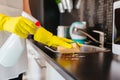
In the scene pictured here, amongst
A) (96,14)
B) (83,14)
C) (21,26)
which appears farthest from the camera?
(83,14)

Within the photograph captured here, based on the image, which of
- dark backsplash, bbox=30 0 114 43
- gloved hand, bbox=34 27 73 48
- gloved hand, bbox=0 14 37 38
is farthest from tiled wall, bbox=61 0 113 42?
gloved hand, bbox=0 14 37 38

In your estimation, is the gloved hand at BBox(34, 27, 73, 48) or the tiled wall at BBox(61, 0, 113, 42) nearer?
the gloved hand at BBox(34, 27, 73, 48)

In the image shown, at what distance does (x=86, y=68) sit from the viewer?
28.5 inches

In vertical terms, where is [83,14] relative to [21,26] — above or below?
above

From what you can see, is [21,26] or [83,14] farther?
[83,14]

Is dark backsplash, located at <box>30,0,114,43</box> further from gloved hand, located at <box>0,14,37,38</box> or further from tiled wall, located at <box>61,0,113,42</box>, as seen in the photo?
gloved hand, located at <box>0,14,37,38</box>

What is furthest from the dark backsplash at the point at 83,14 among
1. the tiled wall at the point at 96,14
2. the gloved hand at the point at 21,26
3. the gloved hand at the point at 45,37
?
the gloved hand at the point at 21,26

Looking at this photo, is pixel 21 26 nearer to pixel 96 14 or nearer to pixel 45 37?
pixel 45 37

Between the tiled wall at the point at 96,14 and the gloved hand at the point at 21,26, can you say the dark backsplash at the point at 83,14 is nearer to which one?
the tiled wall at the point at 96,14

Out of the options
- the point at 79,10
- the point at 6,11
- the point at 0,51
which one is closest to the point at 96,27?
the point at 79,10

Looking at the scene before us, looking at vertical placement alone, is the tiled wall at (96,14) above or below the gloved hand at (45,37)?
→ above

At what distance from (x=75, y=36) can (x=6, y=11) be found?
2.50 feet

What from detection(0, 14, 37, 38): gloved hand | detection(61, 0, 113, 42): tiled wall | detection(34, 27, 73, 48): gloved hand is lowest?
detection(34, 27, 73, 48): gloved hand

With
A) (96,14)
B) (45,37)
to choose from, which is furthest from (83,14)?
(45,37)
